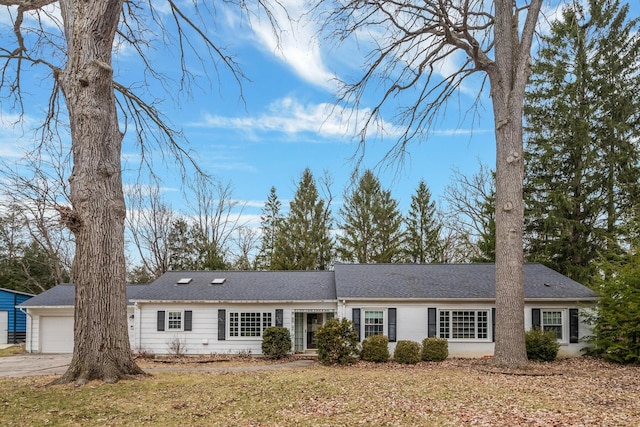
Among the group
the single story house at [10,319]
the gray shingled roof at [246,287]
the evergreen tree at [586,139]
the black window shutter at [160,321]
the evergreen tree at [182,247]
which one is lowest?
the single story house at [10,319]

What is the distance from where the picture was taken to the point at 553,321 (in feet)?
56.4

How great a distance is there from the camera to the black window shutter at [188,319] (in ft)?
59.8

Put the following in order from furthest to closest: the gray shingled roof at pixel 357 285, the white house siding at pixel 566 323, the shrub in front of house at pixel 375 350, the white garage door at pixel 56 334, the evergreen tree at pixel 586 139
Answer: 1. the evergreen tree at pixel 586 139
2. the white garage door at pixel 56 334
3. the gray shingled roof at pixel 357 285
4. the white house siding at pixel 566 323
5. the shrub in front of house at pixel 375 350

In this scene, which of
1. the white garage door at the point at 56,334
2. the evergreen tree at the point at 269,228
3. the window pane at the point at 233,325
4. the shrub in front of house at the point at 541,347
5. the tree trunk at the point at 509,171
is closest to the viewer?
the tree trunk at the point at 509,171

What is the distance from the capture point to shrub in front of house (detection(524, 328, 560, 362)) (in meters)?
15.6

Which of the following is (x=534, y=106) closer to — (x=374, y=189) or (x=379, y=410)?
(x=374, y=189)

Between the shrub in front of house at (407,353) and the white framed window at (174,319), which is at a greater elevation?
the white framed window at (174,319)

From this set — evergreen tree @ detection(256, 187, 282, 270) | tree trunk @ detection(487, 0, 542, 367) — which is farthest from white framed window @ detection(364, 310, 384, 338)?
evergreen tree @ detection(256, 187, 282, 270)

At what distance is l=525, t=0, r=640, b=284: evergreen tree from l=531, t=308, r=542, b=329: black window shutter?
7.94m

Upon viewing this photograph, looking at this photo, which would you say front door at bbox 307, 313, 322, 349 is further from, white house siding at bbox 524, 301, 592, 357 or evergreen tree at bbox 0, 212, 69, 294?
evergreen tree at bbox 0, 212, 69, 294

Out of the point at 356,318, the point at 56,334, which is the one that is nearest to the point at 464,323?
the point at 356,318

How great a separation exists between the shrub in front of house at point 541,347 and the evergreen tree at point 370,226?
17.5 meters

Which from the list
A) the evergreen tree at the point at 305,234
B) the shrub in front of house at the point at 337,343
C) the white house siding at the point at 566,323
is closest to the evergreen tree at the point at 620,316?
the white house siding at the point at 566,323

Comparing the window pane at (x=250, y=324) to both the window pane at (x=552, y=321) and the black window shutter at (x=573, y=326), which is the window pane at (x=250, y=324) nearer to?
the window pane at (x=552, y=321)
